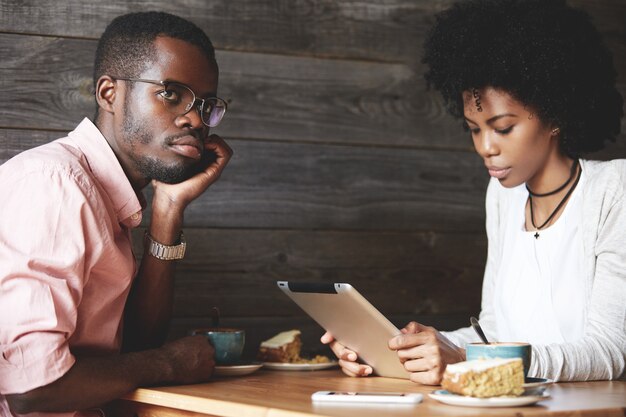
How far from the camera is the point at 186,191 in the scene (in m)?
2.11

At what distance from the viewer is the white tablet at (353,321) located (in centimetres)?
185

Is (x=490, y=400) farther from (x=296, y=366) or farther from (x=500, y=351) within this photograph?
(x=296, y=366)

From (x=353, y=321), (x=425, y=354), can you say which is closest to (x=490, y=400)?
(x=425, y=354)

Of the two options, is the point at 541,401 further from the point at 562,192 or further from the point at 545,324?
the point at 562,192

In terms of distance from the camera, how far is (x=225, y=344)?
2.08 metres

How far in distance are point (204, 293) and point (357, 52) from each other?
0.93 meters

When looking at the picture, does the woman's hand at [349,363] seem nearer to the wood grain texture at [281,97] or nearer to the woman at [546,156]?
the woman at [546,156]

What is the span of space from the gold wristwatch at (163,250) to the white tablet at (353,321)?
0.32 metres

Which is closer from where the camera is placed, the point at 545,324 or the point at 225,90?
the point at 545,324

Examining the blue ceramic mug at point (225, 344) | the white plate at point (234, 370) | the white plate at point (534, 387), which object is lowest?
the white plate at point (234, 370)

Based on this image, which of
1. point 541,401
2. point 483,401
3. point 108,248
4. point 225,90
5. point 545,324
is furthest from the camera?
point 225,90

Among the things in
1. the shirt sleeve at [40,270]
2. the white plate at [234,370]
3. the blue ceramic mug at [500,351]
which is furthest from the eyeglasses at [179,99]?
the blue ceramic mug at [500,351]

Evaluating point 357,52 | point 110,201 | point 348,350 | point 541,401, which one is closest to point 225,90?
point 357,52

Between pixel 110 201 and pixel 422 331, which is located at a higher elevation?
pixel 110 201
